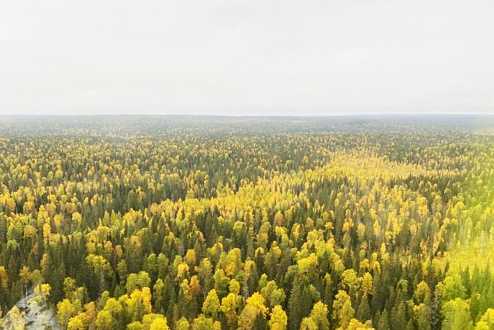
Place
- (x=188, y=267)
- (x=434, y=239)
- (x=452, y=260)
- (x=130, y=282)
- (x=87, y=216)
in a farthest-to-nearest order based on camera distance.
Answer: (x=87, y=216)
(x=434, y=239)
(x=452, y=260)
(x=188, y=267)
(x=130, y=282)

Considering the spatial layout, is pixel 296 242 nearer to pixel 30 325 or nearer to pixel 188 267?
pixel 188 267

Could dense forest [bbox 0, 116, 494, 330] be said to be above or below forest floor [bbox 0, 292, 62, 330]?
above

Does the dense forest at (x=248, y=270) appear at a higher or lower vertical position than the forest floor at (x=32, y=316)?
higher

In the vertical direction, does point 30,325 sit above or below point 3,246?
below

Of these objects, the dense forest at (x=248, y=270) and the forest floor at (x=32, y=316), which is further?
the forest floor at (x=32, y=316)

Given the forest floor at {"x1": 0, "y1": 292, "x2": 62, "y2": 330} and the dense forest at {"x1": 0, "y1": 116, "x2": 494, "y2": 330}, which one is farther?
the forest floor at {"x1": 0, "y1": 292, "x2": 62, "y2": 330}

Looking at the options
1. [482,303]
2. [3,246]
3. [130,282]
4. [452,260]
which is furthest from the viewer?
[452,260]

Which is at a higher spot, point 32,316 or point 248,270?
point 248,270

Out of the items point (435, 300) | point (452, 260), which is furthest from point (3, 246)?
point (452, 260)

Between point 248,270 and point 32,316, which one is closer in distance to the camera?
point 32,316

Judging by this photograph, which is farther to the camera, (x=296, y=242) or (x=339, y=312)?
(x=296, y=242)
